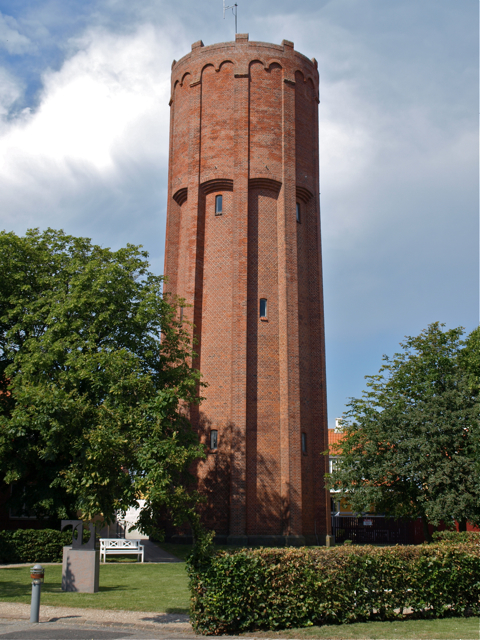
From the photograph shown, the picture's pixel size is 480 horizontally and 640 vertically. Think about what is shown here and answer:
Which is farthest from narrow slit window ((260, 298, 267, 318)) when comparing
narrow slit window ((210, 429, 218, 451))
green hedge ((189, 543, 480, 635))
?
green hedge ((189, 543, 480, 635))

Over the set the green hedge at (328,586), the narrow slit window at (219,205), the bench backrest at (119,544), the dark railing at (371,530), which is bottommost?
the dark railing at (371,530)

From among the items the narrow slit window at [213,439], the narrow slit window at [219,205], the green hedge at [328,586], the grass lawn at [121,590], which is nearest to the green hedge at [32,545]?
the grass lawn at [121,590]

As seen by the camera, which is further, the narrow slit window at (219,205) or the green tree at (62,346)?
the narrow slit window at (219,205)

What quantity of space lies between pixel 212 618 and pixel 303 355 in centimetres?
1876

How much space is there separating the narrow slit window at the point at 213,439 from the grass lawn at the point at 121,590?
6.62m

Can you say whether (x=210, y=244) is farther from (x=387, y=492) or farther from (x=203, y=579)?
(x=203, y=579)

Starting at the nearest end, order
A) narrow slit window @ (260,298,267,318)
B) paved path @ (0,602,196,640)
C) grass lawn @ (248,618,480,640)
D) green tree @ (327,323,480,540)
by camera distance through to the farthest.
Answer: grass lawn @ (248,618,480,640) → paved path @ (0,602,196,640) → green tree @ (327,323,480,540) → narrow slit window @ (260,298,267,318)

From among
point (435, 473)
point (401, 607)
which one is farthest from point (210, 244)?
point (401, 607)

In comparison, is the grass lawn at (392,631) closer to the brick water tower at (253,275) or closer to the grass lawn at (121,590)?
the grass lawn at (121,590)

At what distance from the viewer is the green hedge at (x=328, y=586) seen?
33.4 ft

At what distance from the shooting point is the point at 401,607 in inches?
438

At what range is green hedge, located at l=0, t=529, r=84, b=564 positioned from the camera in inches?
834

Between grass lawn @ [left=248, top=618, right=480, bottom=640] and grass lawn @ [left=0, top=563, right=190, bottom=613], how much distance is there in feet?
10.9

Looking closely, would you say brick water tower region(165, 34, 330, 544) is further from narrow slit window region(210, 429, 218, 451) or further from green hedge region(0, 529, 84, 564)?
green hedge region(0, 529, 84, 564)
